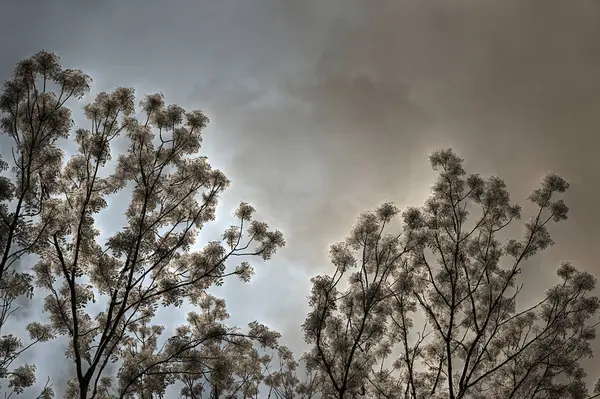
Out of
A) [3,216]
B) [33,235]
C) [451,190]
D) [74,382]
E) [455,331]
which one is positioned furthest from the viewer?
[455,331]

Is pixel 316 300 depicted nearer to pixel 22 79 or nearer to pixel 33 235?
pixel 33 235

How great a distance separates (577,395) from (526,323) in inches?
122

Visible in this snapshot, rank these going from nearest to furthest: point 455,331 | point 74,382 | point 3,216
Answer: point 3,216
point 74,382
point 455,331

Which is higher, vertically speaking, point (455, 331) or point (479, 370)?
point (455, 331)

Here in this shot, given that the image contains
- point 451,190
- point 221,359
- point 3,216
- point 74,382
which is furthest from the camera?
point 451,190

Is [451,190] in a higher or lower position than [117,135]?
higher

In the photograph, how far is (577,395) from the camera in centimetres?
1602

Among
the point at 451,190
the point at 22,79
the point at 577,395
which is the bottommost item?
the point at 577,395

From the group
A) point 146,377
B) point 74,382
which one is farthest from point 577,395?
point 74,382

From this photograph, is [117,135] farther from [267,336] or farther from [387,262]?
[387,262]

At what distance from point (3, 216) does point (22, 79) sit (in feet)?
13.3

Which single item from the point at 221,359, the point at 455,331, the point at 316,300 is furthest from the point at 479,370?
the point at 221,359

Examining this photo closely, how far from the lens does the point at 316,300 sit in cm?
1395

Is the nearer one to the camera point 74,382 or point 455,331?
point 74,382
